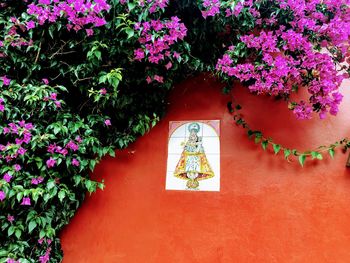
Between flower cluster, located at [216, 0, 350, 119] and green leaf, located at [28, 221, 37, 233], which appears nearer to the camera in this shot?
flower cluster, located at [216, 0, 350, 119]

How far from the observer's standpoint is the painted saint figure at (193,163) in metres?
2.88

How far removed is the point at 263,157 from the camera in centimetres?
279

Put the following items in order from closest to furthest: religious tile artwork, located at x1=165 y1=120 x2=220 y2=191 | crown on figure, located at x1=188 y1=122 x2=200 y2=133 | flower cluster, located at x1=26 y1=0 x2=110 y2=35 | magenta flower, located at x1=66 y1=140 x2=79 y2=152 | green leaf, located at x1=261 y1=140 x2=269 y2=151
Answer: flower cluster, located at x1=26 y1=0 x2=110 y2=35 < magenta flower, located at x1=66 y1=140 x2=79 y2=152 < green leaf, located at x1=261 y1=140 x2=269 y2=151 < religious tile artwork, located at x1=165 y1=120 x2=220 y2=191 < crown on figure, located at x1=188 y1=122 x2=200 y2=133

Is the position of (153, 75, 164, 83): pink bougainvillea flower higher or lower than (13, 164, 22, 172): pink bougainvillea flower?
higher

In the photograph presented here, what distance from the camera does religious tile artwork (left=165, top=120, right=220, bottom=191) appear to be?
287cm

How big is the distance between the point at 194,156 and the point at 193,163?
0.20 ft

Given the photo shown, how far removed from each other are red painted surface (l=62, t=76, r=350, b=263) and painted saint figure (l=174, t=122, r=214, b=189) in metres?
0.12

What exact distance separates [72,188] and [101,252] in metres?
0.60

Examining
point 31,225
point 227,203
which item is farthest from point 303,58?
point 31,225

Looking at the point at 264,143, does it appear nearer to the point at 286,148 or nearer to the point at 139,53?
the point at 286,148

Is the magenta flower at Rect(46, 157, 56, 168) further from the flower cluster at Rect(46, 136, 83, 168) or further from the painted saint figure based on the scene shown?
the painted saint figure

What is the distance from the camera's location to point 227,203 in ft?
9.05

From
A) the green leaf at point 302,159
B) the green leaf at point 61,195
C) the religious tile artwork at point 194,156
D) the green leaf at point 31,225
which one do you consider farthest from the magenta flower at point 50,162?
the green leaf at point 302,159

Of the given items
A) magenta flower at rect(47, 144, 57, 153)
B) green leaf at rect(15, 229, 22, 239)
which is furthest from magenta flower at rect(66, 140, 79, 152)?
green leaf at rect(15, 229, 22, 239)
